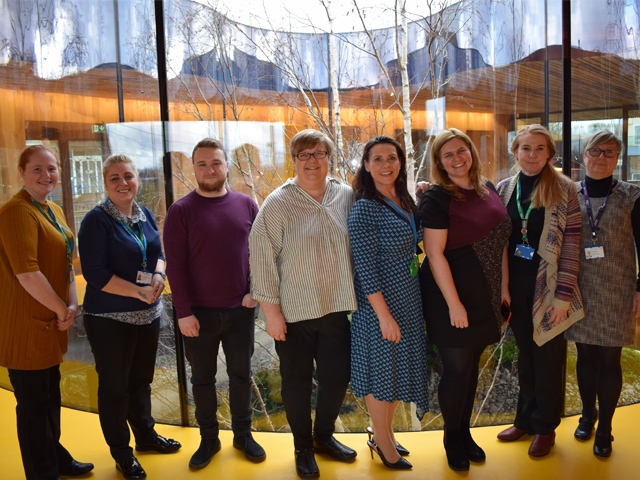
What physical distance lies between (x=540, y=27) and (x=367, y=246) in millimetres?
1977

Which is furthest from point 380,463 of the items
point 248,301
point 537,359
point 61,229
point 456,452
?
point 61,229

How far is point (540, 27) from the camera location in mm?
3236

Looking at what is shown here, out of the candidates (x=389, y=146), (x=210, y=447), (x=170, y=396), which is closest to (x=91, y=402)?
(x=170, y=396)

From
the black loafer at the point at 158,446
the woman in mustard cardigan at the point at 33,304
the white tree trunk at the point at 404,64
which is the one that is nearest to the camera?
the woman in mustard cardigan at the point at 33,304

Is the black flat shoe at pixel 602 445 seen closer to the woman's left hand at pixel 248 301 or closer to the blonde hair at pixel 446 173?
the blonde hair at pixel 446 173

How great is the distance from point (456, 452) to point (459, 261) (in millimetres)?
926

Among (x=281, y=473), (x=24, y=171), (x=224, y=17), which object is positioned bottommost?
(x=281, y=473)

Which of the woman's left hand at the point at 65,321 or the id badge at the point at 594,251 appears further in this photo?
the id badge at the point at 594,251

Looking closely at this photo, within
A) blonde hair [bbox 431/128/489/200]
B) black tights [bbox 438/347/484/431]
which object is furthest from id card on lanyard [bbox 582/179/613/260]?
black tights [bbox 438/347/484/431]

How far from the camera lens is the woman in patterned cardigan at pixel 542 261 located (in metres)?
2.50

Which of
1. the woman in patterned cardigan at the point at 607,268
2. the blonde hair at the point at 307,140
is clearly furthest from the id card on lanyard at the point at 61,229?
the woman in patterned cardigan at the point at 607,268

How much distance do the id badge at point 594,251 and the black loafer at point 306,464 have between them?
1644 mm

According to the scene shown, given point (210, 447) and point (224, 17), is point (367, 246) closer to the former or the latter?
point (210, 447)

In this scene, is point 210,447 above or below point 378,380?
below
